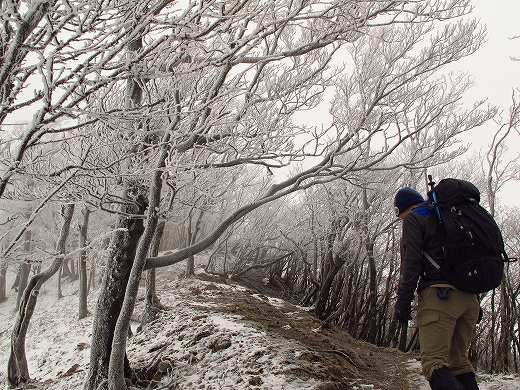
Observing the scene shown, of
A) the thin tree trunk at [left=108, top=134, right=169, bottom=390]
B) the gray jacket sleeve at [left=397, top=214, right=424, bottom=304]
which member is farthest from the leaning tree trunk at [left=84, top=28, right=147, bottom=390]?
the gray jacket sleeve at [left=397, top=214, right=424, bottom=304]

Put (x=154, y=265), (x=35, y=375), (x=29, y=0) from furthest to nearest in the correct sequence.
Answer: (x=35, y=375), (x=154, y=265), (x=29, y=0)

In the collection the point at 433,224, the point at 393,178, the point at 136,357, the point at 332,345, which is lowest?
the point at 136,357

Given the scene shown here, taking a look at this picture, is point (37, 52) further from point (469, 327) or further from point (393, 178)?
point (393, 178)

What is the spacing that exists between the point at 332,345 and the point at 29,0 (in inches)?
216

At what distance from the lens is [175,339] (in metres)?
6.13

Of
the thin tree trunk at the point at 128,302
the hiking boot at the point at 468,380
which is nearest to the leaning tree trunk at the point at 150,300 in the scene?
the thin tree trunk at the point at 128,302

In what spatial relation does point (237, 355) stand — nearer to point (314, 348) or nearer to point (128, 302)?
point (314, 348)

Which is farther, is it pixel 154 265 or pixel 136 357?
pixel 136 357

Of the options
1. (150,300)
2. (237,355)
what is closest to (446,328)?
(237,355)

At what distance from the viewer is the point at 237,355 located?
4992mm

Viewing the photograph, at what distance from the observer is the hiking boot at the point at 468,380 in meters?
2.64

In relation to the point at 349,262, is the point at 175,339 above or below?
below

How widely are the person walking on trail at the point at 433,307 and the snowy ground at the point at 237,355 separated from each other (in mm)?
1624

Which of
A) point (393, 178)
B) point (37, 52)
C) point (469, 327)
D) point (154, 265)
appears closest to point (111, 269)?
point (154, 265)
